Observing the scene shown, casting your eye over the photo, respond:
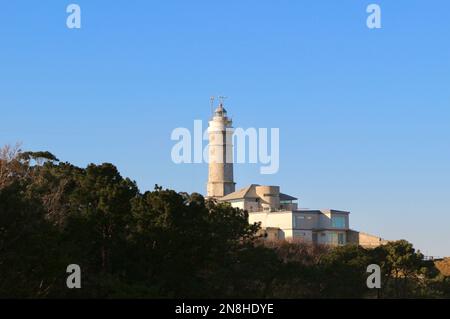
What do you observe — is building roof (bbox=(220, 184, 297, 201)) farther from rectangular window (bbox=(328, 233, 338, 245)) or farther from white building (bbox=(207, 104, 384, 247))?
rectangular window (bbox=(328, 233, 338, 245))

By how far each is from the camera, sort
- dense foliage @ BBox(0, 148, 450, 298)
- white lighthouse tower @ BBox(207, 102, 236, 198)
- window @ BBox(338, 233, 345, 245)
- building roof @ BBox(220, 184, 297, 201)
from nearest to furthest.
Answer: dense foliage @ BBox(0, 148, 450, 298) < window @ BBox(338, 233, 345, 245) < building roof @ BBox(220, 184, 297, 201) < white lighthouse tower @ BBox(207, 102, 236, 198)

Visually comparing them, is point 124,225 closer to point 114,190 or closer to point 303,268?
point 114,190

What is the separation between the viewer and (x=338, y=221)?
123562mm

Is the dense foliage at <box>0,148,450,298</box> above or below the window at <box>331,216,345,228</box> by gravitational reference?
below

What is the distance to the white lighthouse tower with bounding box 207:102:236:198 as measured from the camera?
14462cm

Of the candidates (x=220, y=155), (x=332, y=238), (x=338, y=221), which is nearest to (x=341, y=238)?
(x=332, y=238)

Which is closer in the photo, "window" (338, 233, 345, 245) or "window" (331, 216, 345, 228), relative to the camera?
"window" (338, 233, 345, 245)

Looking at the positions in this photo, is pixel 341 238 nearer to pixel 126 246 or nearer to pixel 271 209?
pixel 271 209

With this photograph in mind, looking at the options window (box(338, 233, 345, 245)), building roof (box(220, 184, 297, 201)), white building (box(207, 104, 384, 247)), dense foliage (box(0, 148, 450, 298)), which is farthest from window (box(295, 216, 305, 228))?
dense foliage (box(0, 148, 450, 298))

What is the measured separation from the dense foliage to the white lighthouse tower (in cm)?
7262

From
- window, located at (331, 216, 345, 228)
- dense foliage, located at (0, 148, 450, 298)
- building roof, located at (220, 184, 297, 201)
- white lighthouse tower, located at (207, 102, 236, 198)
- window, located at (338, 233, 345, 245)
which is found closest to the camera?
dense foliage, located at (0, 148, 450, 298)
